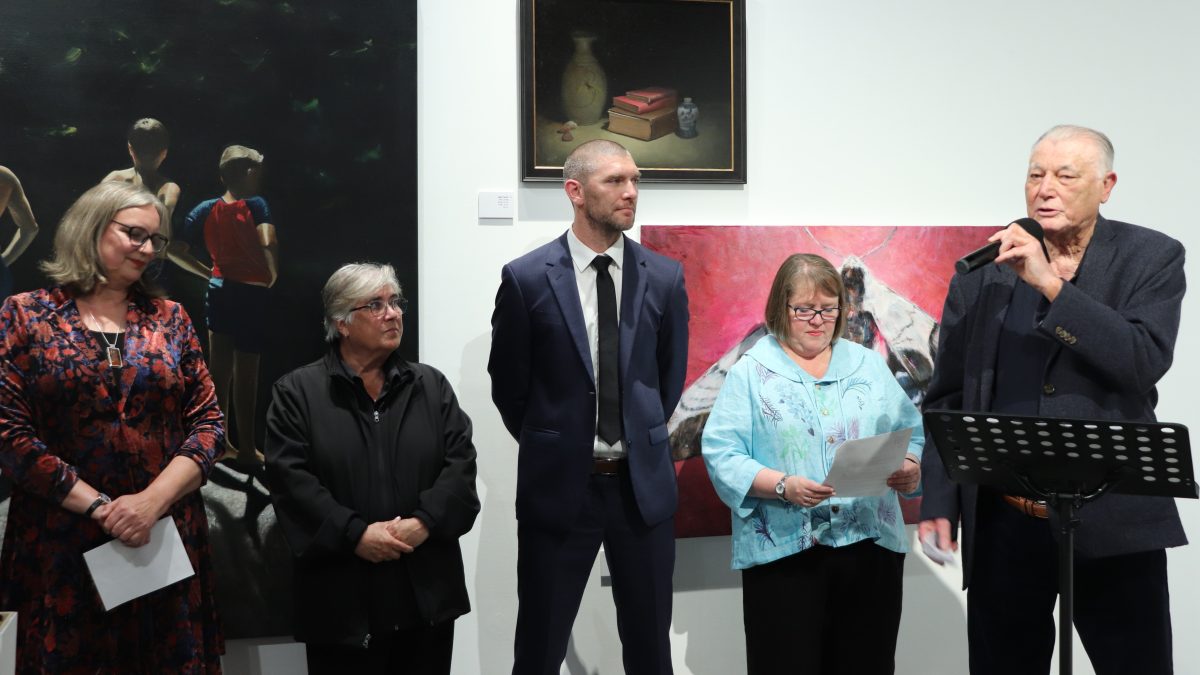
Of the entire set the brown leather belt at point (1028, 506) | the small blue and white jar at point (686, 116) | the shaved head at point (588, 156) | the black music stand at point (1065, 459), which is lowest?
the brown leather belt at point (1028, 506)

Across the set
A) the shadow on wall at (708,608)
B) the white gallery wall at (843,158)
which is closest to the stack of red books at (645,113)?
the white gallery wall at (843,158)

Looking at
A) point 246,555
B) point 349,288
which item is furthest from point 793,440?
point 246,555

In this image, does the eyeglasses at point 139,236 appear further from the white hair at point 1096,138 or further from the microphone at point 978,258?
the white hair at point 1096,138

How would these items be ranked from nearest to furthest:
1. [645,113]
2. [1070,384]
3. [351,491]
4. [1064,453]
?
[1064,453] < [1070,384] < [351,491] < [645,113]

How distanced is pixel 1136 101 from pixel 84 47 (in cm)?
400

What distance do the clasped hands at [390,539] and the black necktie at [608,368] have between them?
0.62 metres

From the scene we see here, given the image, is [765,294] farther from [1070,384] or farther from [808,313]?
[1070,384]

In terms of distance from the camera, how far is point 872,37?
3.98 m

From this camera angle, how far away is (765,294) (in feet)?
12.8

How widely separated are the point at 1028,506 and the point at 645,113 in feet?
6.47

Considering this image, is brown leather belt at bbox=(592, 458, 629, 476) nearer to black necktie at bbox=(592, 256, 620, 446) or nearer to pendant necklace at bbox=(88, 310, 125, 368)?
black necktie at bbox=(592, 256, 620, 446)

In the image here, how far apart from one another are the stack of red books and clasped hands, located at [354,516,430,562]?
162cm

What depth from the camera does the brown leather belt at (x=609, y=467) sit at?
10.2 feet

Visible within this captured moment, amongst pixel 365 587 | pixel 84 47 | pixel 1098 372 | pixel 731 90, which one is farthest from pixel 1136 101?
pixel 84 47
